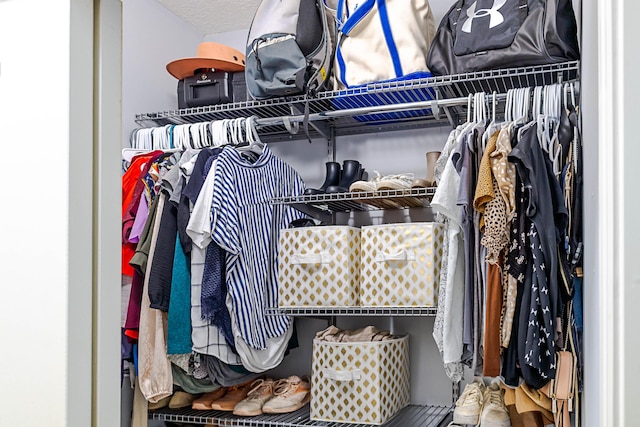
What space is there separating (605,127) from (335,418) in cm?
184

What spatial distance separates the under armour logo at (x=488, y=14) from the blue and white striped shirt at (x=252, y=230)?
84 cm

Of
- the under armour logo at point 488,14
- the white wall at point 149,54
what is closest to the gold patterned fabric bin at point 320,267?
the under armour logo at point 488,14

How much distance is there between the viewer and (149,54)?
299 centimetres

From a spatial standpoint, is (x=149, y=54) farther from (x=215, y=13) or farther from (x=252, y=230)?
(x=252, y=230)

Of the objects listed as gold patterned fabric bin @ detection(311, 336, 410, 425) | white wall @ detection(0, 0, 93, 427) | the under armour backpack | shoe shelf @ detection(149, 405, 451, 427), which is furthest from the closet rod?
white wall @ detection(0, 0, 93, 427)

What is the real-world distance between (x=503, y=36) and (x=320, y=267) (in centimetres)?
98

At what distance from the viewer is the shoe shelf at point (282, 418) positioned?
2.36m

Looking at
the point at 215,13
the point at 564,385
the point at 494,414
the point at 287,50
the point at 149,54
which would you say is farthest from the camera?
the point at 215,13

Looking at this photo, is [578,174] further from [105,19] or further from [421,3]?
[105,19]

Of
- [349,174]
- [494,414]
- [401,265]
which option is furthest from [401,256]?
[494,414]

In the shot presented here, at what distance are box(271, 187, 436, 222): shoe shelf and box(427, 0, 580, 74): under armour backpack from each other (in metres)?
0.44

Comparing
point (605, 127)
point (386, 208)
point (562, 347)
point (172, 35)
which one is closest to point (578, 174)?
point (562, 347)

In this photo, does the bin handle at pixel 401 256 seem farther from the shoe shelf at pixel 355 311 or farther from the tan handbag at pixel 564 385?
the tan handbag at pixel 564 385

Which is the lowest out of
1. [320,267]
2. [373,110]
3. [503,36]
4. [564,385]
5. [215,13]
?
[564,385]
